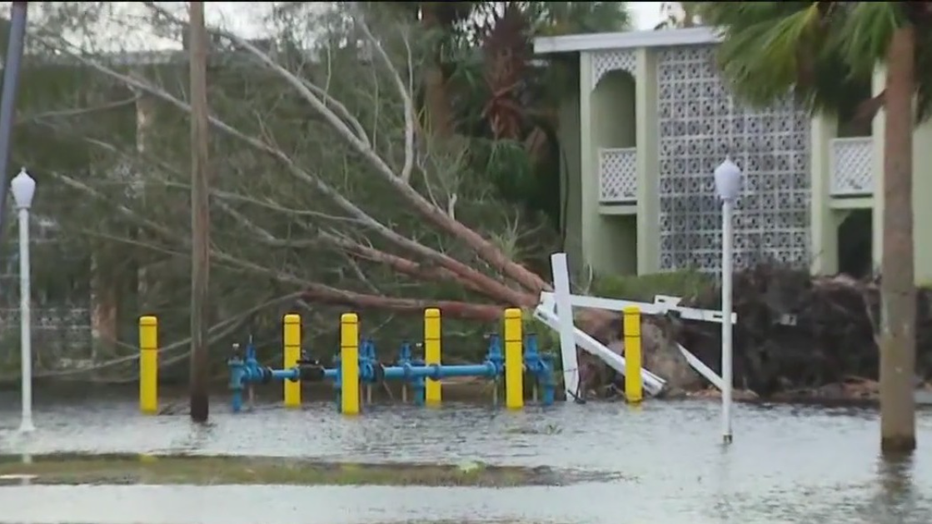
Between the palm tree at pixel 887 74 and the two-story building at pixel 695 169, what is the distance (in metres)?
13.8

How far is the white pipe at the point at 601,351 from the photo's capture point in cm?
2414

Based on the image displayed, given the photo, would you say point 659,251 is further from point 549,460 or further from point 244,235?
point 549,460

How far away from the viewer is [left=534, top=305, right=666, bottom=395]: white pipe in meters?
24.1

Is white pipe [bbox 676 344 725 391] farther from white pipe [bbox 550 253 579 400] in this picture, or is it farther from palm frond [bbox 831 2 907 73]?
palm frond [bbox 831 2 907 73]

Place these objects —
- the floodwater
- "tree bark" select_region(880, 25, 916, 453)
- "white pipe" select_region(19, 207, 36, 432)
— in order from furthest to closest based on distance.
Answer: "white pipe" select_region(19, 207, 36, 432) < "tree bark" select_region(880, 25, 916, 453) < the floodwater

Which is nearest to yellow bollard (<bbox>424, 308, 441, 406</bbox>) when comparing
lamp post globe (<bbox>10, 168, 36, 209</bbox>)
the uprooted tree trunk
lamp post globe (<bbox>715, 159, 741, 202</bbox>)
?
the uprooted tree trunk

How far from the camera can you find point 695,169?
1291 inches

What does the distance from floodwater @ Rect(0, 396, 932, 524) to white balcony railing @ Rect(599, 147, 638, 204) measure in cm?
1101

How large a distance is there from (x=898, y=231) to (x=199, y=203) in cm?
822

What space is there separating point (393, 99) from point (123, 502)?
14.7 meters

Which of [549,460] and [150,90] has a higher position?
[150,90]

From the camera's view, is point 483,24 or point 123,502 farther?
point 483,24

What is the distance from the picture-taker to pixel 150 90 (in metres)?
26.0

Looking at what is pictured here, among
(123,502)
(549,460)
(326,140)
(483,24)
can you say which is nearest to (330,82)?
(326,140)
